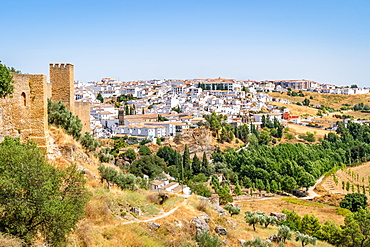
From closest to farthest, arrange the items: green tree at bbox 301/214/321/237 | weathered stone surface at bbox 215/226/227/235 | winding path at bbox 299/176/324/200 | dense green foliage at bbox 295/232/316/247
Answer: weathered stone surface at bbox 215/226/227/235 < dense green foliage at bbox 295/232/316/247 < green tree at bbox 301/214/321/237 < winding path at bbox 299/176/324/200

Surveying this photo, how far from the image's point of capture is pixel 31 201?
624cm

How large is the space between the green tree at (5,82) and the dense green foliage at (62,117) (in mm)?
2743

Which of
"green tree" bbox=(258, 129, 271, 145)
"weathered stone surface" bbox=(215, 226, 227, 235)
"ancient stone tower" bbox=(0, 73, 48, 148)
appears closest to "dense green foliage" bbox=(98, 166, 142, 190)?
"ancient stone tower" bbox=(0, 73, 48, 148)

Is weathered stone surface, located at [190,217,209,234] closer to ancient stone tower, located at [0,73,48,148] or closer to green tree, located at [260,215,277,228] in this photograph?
ancient stone tower, located at [0,73,48,148]

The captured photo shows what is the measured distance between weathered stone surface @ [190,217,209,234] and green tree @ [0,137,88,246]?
5099mm

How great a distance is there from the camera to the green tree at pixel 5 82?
9.68 meters

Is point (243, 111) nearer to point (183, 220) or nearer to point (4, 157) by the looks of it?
point (183, 220)

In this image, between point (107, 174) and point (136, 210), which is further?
point (107, 174)

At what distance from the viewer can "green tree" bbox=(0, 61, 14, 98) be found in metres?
9.68

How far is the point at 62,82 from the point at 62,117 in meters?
1.82

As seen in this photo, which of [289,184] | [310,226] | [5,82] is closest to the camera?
[5,82]

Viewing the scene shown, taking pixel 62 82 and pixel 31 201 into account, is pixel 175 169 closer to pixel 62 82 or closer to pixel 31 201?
pixel 62 82

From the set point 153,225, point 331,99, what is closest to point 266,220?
point 153,225

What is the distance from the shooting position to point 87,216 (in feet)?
30.3
